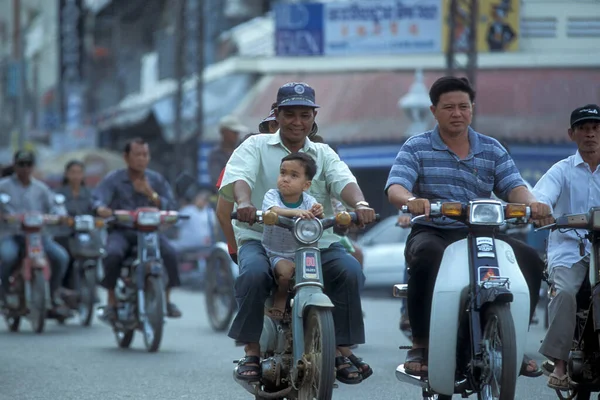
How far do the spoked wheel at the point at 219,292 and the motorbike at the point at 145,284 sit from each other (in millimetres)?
1670

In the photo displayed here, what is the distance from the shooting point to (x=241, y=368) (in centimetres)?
692

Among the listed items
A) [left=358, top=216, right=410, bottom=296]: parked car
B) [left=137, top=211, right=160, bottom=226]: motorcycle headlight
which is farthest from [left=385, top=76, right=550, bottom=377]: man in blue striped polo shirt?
[left=358, top=216, right=410, bottom=296]: parked car

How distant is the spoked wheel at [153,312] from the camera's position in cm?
1125

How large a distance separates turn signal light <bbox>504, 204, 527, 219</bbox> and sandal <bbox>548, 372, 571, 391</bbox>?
1193 mm

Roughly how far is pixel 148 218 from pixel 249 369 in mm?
4850

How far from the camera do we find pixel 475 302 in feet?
20.9

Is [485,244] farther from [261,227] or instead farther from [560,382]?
[261,227]

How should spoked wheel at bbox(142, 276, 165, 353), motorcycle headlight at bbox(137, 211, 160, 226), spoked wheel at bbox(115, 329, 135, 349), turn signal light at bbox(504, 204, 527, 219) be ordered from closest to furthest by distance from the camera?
turn signal light at bbox(504, 204, 527, 219) → spoked wheel at bbox(142, 276, 165, 353) → motorcycle headlight at bbox(137, 211, 160, 226) → spoked wheel at bbox(115, 329, 135, 349)

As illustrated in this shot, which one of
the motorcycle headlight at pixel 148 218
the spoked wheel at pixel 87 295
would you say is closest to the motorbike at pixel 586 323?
the motorcycle headlight at pixel 148 218

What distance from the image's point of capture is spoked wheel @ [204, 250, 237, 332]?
13.5 m

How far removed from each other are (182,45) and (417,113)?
7.57 m

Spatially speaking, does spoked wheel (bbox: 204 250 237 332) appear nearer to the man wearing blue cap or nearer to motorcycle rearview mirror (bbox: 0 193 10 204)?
motorcycle rearview mirror (bbox: 0 193 10 204)

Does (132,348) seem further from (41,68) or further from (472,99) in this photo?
(41,68)

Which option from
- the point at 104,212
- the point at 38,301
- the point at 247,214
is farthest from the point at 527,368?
the point at 38,301
